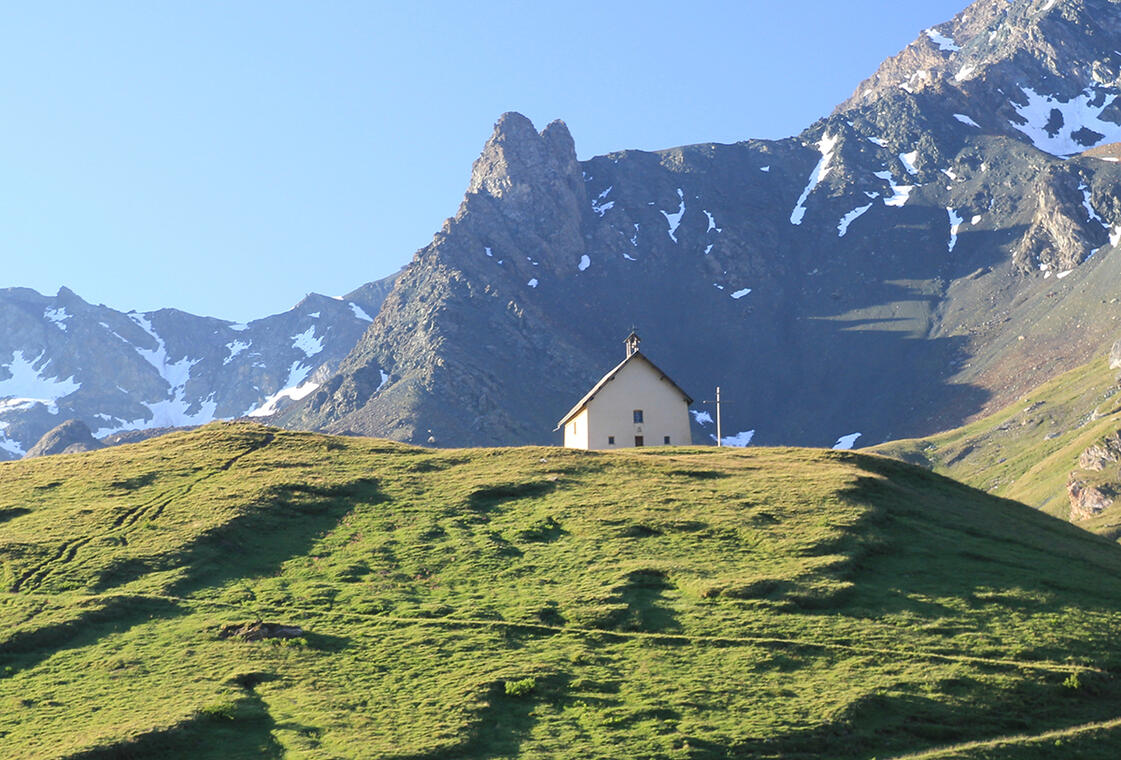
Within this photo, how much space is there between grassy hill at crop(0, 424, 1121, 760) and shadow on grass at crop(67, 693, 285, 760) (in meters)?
0.14

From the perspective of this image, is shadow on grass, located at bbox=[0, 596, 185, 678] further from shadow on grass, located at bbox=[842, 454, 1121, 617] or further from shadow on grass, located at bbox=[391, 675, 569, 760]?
shadow on grass, located at bbox=[842, 454, 1121, 617]

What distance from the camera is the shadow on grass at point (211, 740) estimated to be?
137ft

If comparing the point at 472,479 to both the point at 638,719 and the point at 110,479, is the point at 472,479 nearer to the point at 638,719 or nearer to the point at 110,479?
the point at 110,479

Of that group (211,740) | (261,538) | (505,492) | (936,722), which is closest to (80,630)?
(261,538)

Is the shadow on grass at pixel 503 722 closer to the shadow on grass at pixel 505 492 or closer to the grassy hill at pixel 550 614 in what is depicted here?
the grassy hill at pixel 550 614

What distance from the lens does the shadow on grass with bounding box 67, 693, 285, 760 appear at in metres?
41.7

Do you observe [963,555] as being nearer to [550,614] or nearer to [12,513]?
[550,614]

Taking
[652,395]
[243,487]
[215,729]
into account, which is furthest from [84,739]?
[652,395]

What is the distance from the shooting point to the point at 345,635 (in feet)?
173

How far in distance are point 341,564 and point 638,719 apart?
961 inches

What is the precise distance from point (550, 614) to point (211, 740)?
57.1 feet

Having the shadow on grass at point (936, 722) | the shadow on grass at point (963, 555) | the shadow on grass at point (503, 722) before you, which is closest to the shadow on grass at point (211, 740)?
the shadow on grass at point (503, 722)

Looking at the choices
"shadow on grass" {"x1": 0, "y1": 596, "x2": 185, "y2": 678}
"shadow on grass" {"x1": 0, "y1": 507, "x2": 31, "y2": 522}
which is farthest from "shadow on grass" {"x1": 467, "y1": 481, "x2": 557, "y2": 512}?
"shadow on grass" {"x1": 0, "y1": 507, "x2": 31, "y2": 522}

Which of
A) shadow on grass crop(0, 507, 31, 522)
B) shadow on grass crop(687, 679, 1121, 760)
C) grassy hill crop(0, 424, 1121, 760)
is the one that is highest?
shadow on grass crop(0, 507, 31, 522)
